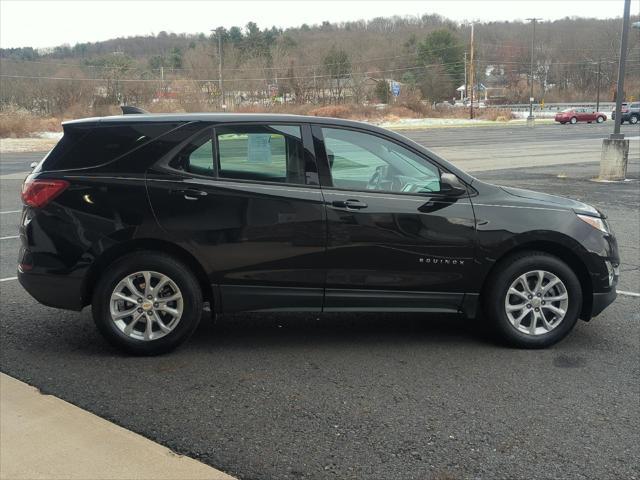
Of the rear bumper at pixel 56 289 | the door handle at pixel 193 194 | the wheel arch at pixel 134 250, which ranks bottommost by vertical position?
the rear bumper at pixel 56 289

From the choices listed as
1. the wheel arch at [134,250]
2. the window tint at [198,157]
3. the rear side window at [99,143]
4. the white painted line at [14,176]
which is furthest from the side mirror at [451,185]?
the white painted line at [14,176]

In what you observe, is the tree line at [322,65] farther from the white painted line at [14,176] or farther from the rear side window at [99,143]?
the rear side window at [99,143]

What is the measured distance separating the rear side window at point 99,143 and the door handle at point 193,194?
48 cm

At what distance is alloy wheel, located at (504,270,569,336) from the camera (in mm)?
4762

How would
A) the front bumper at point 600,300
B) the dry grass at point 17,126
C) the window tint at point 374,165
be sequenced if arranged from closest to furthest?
the window tint at point 374,165, the front bumper at point 600,300, the dry grass at point 17,126

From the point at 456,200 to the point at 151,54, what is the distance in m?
122

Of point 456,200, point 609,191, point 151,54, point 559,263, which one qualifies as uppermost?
point 151,54

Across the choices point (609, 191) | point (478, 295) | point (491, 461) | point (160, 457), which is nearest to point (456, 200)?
point (478, 295)

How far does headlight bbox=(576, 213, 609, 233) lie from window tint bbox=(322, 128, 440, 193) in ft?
3.81

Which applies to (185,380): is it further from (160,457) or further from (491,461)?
(491,461)

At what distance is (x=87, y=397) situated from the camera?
3939 millimetres

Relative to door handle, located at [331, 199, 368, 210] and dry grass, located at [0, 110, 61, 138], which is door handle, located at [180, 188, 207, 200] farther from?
dry grass, located at [0, 110, 61, 138]

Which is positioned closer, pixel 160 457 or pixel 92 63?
pixel 160 457

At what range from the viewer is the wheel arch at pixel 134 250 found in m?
A: 4.50
